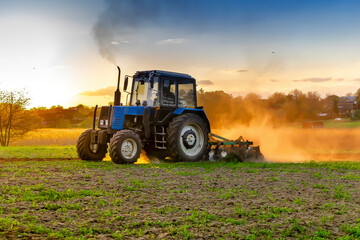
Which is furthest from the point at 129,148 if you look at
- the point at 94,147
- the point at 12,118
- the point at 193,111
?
the point at 12,118

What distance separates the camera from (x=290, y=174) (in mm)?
13508

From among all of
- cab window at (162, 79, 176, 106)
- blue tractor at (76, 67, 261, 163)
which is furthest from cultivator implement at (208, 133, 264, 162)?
cab window at (162, 79, 176, 106)

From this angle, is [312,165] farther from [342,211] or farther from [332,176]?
[342,211]

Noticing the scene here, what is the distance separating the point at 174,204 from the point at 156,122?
7.84m

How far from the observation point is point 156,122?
52.4 ft

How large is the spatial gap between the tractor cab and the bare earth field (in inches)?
143

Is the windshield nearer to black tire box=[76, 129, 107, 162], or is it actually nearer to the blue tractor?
the blue tractor

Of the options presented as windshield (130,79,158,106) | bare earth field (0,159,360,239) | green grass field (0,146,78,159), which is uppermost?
windshield (130,79,158,106)

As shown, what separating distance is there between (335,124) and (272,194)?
110ft

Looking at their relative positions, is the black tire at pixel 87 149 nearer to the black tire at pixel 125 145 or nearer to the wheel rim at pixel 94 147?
the wheel rim at pixel 94 147

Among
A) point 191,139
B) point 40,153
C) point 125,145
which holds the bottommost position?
point 40,153

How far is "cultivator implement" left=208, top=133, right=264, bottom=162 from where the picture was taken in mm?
17703

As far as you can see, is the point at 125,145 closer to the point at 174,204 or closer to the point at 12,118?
the point at 174,204

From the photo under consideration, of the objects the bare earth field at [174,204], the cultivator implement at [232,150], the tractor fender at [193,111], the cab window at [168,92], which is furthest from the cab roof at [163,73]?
the bare earth field at [174,204]
